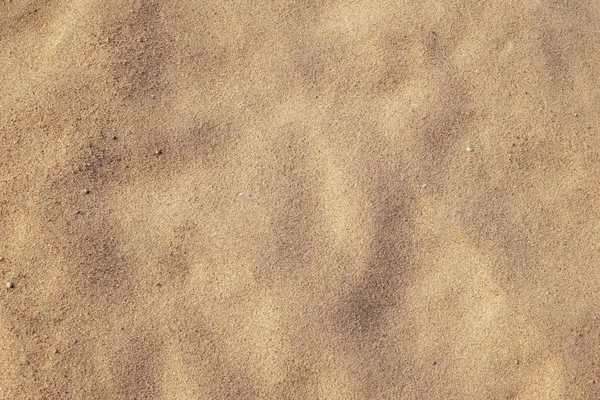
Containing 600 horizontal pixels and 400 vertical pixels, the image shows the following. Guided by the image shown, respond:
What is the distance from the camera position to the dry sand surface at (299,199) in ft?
5.47

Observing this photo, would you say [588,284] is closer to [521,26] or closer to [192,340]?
[521,26]

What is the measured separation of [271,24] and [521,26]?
0.86 metres

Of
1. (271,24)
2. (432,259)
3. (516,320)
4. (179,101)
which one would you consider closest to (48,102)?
(179,101)

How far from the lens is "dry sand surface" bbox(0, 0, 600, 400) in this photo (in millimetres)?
1668

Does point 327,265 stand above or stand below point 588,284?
above

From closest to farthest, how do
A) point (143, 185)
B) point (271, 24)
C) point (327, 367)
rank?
point (327, 367), point (143, 185), point (271, 24)

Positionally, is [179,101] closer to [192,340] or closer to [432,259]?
[192,340]

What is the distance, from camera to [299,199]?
1.79 metres

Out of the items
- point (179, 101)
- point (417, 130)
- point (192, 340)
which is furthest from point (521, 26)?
point (192, 340)

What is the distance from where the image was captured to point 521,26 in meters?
1.99

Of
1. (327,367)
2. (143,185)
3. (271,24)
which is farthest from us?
(271,24)

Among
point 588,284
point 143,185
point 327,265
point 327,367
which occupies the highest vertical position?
point 143,185

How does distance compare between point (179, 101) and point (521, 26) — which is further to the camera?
point (521, 26)

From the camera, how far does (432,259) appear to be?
5.74 ft
